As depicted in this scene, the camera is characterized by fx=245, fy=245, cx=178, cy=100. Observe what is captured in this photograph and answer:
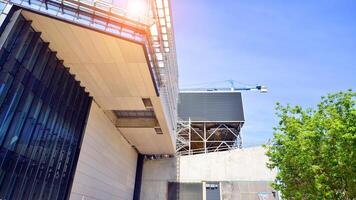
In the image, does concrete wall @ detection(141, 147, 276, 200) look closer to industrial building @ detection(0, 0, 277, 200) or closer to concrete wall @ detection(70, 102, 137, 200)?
concrete wall @ detection(70, 102, 137, 200)

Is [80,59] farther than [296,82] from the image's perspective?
No

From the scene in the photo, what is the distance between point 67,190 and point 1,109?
16.8ft

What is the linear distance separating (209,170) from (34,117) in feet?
51.2

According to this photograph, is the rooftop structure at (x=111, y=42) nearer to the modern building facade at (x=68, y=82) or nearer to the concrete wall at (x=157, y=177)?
the modern building facade at (x=68, y=82)

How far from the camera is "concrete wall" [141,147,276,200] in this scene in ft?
66.4

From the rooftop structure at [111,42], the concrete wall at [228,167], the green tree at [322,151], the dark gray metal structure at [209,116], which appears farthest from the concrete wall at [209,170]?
the rooftop structure at [111,42]

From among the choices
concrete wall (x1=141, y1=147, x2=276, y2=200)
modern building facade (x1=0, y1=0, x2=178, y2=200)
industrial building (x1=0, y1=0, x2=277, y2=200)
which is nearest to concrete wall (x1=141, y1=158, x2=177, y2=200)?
concrete wall (x1=141, y1=147, x2=276, y2=200)

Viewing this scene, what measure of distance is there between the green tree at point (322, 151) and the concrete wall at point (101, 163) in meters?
9.20

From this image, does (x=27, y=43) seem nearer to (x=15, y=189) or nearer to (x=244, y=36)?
(x=15, y=189)

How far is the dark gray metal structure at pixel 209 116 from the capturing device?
25703 millimetres

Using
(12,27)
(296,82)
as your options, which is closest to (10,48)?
(12,27)

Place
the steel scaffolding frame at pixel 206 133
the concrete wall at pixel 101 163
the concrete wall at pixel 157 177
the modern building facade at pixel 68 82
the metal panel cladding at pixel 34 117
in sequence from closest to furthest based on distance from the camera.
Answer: the metal panel cladding at pixel 34 117
the modern building facade at pixel 68 82
the concrete wall at pixel 101 163
the concrete wall at pixel 157 177
the steel scaffolding frame at pixel 206 133

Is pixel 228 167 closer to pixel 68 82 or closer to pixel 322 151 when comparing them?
pixel 322 151

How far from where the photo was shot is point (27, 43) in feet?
24.6
